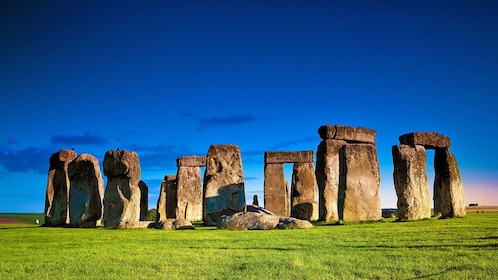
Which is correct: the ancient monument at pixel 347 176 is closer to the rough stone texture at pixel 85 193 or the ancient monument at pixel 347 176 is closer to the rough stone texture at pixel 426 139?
the rough stone texture at pixel 426 139

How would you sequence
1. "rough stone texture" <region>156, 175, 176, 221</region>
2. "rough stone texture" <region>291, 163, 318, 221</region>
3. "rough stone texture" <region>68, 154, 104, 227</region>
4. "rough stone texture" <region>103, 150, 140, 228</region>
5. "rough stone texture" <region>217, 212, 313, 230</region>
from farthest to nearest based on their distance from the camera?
"rough stone texture" <region>156, 175, 176, 221</region> < "rough stone texture" <region>291, 163, 318, 221</region> < "rough stone texture" <region>68, 154, 104, 227</region> < "rough stone texture" <region>103, 150, 140, 228</region> < "rough stone texture" <region>217, 212, 313, 230</region>

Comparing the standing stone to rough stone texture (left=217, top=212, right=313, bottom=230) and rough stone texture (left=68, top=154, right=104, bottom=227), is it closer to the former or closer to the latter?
rough stone texture (left=68, top=154, right=104, bottom=227)

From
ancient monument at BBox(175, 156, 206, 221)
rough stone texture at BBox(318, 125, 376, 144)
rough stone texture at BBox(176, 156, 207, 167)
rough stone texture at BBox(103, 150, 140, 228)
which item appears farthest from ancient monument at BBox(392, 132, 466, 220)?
ancient monument at BBox(175, 156, 206, 221)

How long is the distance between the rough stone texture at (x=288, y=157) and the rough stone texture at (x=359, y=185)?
258 inches

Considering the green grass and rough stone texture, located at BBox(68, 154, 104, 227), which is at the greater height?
rough stone texture, located at BBox(68, 154, 104, 227)

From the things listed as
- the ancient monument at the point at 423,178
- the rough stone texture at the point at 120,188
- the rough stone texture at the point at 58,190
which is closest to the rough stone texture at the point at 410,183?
the ancient monument at the point at 423,178

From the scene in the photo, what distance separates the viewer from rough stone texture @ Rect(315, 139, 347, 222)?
16250mm

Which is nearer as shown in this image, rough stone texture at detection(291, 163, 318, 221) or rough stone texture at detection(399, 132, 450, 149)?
rough stone texture at detection(399, 132, 450, 149)

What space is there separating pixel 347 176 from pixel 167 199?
48.2 feet

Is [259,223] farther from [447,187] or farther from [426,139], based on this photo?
[447,187]

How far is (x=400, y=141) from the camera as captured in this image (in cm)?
1658

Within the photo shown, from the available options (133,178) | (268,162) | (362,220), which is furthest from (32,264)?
(268,162)

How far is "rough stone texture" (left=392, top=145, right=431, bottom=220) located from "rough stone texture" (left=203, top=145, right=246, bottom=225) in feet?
17.5

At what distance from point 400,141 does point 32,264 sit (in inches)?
528
